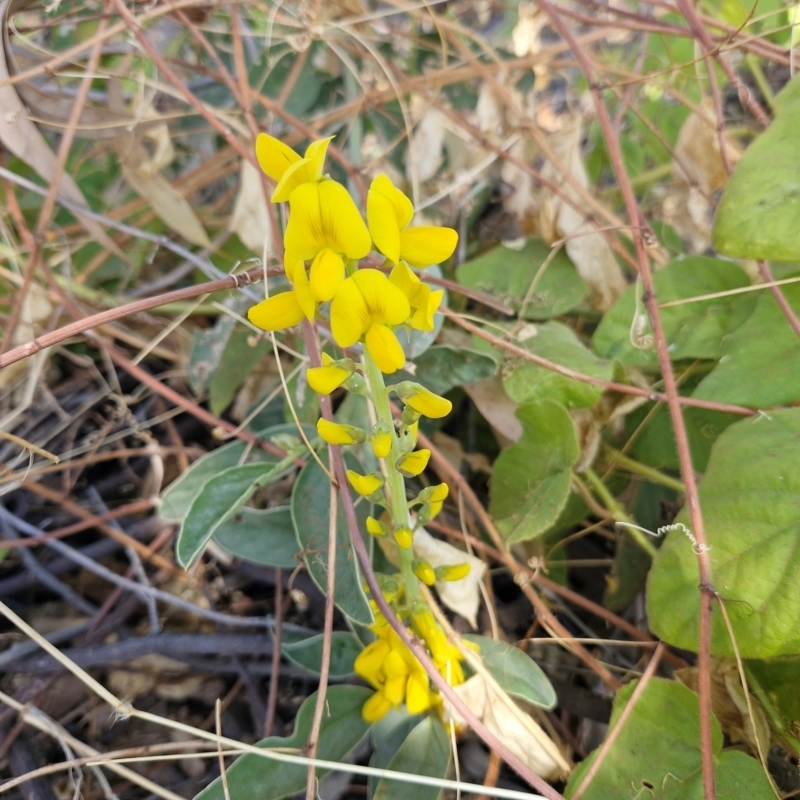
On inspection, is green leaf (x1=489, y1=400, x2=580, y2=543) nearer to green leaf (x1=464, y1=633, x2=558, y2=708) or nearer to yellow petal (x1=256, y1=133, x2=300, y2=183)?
green leaf (x1=464, y1=633, x2=558, y2=708)

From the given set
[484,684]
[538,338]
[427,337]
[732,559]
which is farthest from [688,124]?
[484,684]

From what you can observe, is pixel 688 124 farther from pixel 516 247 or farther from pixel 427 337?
pixel 427 337

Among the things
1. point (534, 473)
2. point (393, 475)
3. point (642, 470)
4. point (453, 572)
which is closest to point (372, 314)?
point (393, 475)

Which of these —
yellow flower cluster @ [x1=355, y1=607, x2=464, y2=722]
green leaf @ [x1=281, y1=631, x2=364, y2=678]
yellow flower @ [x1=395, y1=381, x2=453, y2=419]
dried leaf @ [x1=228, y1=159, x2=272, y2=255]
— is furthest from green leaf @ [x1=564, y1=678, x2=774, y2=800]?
dried leaf @ [x1=228, y1=159, x2=272, y2=255]

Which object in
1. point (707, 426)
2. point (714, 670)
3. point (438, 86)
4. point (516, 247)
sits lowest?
point (714, 670)

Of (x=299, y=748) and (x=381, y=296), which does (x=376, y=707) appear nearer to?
(x=299, y=748)

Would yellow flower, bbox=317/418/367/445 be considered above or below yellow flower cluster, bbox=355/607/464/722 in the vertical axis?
above
